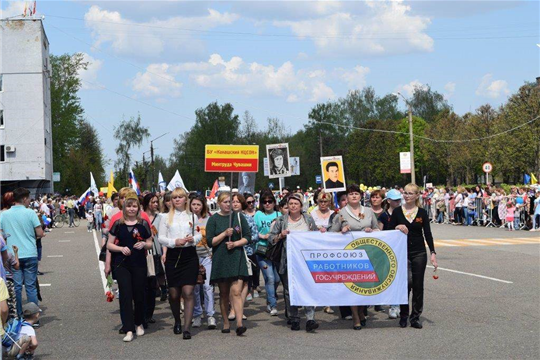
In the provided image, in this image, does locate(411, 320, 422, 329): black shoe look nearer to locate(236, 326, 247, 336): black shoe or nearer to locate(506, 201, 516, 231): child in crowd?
locate(236, 326, 247, 336): black shoe

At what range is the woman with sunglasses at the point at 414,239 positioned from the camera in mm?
10141

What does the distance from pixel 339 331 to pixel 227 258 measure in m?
1.66

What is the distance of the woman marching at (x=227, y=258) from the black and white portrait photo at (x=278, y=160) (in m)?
11.2

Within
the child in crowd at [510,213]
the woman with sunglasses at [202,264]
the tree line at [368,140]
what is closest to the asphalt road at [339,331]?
the woman with sunglasses at [202,264]

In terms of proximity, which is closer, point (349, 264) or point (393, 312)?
point (349, 264)

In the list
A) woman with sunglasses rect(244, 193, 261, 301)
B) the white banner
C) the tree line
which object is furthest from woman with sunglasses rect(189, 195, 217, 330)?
the tree line

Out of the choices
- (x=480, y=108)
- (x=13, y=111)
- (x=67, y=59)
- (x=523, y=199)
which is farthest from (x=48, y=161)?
(x=523, y=199)

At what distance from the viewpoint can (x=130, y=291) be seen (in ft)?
32.1

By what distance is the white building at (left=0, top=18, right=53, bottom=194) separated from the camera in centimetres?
6731

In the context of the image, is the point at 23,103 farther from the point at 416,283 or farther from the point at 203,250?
the point at 416,283

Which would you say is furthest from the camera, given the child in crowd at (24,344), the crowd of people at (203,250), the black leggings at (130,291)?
the crowd of people at (203,250)

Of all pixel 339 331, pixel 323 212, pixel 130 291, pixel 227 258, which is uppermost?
pixel 323 212

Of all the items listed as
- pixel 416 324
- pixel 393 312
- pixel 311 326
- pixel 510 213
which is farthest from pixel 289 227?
pixel 510 213

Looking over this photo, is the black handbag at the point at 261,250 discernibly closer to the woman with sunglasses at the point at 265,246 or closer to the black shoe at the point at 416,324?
the woman with sunglasses at the point at 265,246
